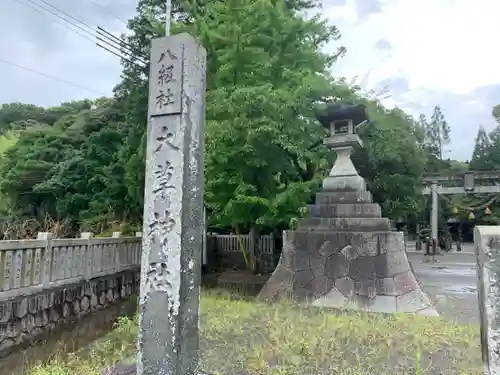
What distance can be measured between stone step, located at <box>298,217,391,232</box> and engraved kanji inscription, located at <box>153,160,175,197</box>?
16.8ft

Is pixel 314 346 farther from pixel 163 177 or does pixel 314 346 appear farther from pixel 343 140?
pixel 343 140

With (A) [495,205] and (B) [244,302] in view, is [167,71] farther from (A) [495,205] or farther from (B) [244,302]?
(A) [495,205]

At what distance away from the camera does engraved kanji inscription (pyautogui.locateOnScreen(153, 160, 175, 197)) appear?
144 inches

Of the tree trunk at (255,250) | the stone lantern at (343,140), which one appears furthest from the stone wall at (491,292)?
the tree trunk at (255,250)

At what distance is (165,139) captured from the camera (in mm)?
3713

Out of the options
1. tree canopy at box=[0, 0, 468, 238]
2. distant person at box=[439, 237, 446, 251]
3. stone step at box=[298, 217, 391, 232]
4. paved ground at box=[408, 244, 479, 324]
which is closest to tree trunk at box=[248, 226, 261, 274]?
tree canopy at box=[0, 0, 468, 238]

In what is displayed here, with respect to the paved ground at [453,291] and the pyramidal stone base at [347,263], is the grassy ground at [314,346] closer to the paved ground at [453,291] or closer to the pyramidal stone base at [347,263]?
the pyramidal stone base at [347,263]

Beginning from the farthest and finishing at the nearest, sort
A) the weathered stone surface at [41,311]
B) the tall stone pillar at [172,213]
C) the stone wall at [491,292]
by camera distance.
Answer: the weathered stone surface at [41,311] → the tall stone pillar at [172,213] → the stone wall at [491,292]

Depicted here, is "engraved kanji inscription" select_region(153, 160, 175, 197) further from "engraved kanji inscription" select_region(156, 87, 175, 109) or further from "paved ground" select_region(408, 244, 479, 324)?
"paved ground" select_region(408, 244, 479, 324)

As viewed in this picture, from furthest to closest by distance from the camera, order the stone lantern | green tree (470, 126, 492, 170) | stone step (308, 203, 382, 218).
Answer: green tree (470, 126, 492, 170) → the stone lantern → stone step (308, 203, 382, 218)

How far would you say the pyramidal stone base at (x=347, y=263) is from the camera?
7.21 m

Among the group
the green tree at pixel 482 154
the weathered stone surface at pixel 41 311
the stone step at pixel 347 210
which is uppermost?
the green tree at pixel 482 154

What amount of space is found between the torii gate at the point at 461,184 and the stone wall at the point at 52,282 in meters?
16.6

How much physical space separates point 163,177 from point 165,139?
0.36 metres
